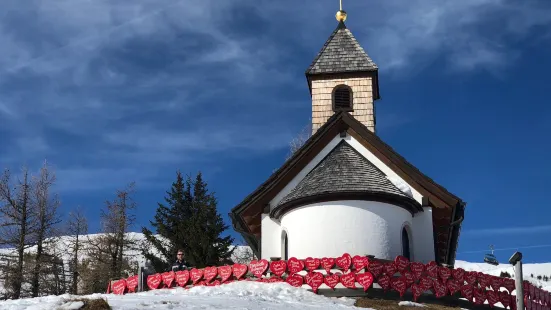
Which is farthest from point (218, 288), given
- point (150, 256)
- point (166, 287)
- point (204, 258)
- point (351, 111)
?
point (150, 256)

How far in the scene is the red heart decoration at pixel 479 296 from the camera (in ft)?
65.3

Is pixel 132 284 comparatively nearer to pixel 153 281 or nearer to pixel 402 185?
pixel 153 281

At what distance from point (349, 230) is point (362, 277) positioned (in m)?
3.07

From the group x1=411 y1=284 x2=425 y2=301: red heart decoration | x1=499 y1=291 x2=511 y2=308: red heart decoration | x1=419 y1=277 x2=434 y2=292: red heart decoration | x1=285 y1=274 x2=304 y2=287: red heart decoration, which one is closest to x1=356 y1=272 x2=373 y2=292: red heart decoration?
x1=411 y1=284 x2=425 y2=301: red heart decoration

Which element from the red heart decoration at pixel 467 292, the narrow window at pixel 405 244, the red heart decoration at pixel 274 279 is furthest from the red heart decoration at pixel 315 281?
the narrow window at pixel 405 244

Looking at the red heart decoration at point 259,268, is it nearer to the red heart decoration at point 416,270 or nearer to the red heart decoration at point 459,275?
the red heart decoration at point 416,270

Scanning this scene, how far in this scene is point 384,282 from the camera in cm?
1883

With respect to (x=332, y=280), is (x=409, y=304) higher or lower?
lower

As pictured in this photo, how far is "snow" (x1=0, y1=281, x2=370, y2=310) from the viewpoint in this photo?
1316 centimetres

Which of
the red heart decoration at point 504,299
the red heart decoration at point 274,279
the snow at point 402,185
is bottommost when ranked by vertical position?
the red heart decoration at point 504,299

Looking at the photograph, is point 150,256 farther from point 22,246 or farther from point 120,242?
point 22,246

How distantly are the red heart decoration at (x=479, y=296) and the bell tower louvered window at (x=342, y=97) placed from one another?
1137cm

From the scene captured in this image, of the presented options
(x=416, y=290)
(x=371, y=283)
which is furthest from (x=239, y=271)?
(x=416, y=290)

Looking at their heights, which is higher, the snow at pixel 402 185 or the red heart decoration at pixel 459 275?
the snow at pixel 402 185
